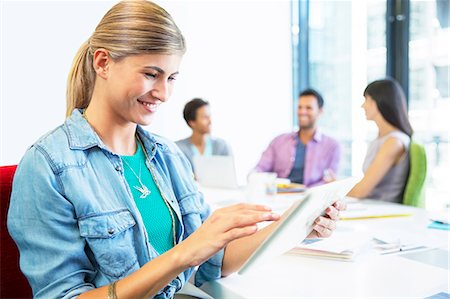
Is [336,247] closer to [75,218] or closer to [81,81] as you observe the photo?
[75,218]

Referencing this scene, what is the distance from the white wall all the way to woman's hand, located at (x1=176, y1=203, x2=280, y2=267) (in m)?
2.92

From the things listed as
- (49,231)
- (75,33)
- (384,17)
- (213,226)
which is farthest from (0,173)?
(384,17)

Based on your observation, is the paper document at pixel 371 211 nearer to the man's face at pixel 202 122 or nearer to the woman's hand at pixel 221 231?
the woman's hand at pixel 221 231

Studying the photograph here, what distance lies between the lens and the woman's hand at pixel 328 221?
1.09m

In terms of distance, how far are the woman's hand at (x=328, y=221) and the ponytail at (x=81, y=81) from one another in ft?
2.16

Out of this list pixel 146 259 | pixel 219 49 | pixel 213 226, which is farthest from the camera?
pixel 219 49

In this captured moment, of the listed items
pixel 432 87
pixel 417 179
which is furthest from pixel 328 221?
pixel 432 87

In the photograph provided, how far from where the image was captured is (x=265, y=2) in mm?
5234

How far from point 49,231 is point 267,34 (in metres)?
4.59

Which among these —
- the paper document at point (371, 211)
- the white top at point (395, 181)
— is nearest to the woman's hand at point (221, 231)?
the paper document at point (371, 211)

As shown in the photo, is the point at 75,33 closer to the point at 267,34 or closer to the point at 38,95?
the point at 38,95

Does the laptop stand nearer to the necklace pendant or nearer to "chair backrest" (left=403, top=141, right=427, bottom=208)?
"chair backrest" (left=403, top=141, right=427, bottom=208)

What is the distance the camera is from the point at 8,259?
1.18 meters

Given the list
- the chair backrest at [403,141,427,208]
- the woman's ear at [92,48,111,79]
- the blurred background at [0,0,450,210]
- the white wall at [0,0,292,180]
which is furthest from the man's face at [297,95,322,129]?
the woman's ear at [92,48,111,79]
